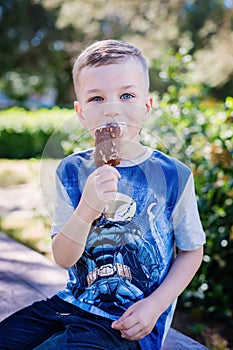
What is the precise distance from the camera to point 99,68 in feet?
4.88

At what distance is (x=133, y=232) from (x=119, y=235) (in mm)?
41

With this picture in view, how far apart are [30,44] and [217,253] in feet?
83.0

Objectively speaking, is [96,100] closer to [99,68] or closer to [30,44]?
[99,68]

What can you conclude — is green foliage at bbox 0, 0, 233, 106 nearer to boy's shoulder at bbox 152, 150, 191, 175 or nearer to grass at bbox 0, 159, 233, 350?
grass at bbox 0, 159, 233, 350

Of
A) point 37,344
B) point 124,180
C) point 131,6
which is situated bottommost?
point 37,344

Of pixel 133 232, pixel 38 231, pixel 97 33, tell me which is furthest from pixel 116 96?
pixel 97 33

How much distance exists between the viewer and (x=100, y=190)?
134 centimetres

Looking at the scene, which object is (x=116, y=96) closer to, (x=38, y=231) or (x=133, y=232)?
(x=133, y=232)

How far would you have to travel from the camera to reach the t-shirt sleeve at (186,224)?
5.16 feet

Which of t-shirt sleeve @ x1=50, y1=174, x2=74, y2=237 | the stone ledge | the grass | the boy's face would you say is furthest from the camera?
the grass

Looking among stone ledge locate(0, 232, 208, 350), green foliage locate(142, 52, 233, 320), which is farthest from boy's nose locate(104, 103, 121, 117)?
green foliage locate(142, 52, 233, 320)

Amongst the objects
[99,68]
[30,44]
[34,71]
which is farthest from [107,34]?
[99,68]

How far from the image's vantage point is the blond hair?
149 cm

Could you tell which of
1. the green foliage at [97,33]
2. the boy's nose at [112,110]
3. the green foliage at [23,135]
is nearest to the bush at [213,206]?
the boy's nose at [112,110]
